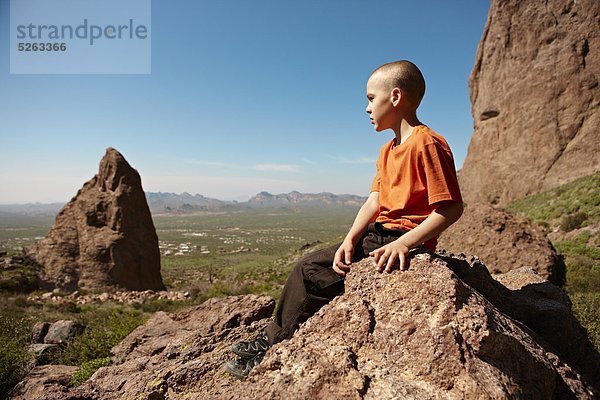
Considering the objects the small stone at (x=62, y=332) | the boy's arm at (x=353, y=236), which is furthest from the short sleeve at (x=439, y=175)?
the small stone at (x=62, y=332)

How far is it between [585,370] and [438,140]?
2.25 metres

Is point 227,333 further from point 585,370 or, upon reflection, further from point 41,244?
point 41,244

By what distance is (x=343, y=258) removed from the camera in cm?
249

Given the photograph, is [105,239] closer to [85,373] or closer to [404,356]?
[85,373]

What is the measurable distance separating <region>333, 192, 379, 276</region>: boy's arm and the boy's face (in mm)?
612

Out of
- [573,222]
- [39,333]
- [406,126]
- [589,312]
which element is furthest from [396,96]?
[573,222]

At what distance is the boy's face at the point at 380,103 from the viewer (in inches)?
95.7

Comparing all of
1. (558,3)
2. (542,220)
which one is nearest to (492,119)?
(558,3)

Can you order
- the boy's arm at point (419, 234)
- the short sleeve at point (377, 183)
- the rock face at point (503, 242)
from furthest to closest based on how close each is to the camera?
the rock face at point (503, 242), the short sleeve at point (377, 183), the boy's arm at point (419, 234)

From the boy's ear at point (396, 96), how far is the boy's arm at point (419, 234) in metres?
0.76

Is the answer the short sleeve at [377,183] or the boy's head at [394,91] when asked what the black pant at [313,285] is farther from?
the boy's head at [394,91]

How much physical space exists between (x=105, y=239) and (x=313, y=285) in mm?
15985

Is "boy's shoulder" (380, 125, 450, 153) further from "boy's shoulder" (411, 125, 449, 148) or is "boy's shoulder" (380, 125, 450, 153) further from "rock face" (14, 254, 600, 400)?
"rock face" (14, 254, 600, 400)

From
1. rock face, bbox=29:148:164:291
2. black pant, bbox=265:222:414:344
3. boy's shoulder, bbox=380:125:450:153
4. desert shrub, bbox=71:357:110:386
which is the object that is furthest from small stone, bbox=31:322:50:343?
boy's shoulder, bbox=380:125:450:153
